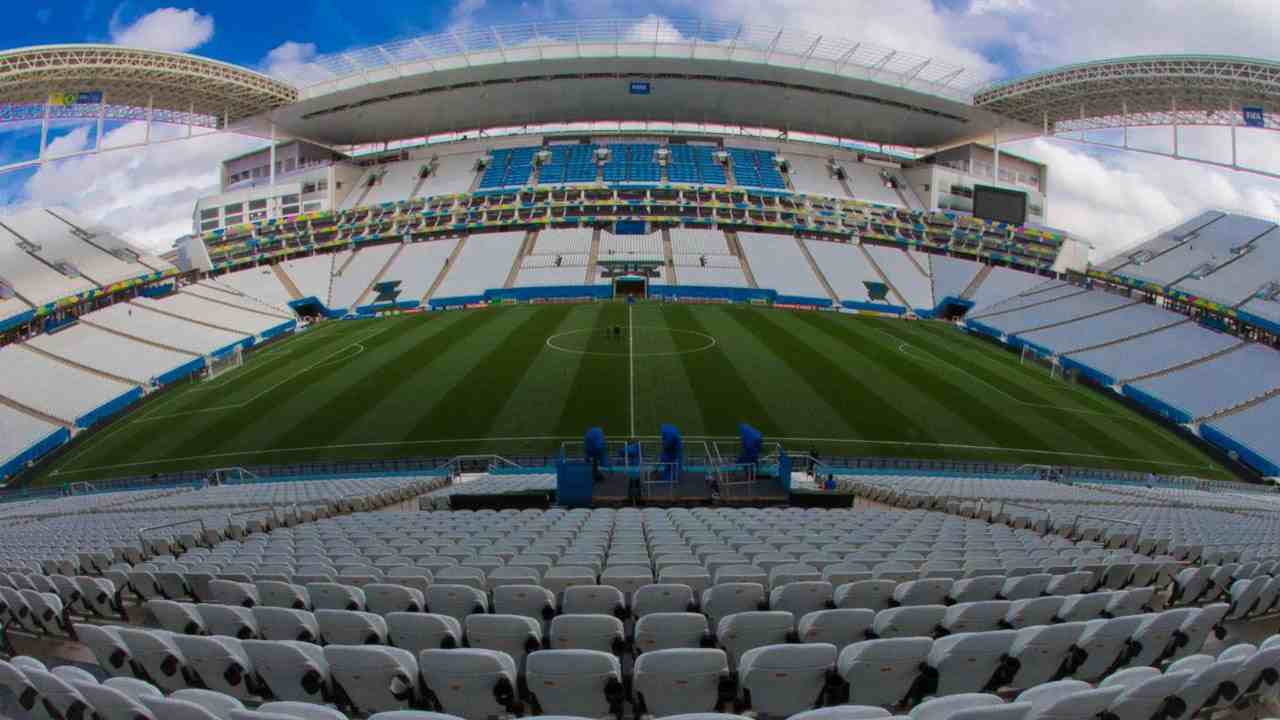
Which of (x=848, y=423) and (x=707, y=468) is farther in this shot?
(x=848, y=423)

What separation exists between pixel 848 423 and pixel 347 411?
76.4 feet

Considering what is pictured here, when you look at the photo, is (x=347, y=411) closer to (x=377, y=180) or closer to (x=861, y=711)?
(x=861, y=711)

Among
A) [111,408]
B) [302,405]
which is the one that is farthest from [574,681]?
[111,408]

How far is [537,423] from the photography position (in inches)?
1169

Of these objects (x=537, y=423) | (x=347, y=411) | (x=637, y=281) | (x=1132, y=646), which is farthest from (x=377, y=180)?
(x=1132, y=646)

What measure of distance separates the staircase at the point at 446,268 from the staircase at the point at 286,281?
36.6ft

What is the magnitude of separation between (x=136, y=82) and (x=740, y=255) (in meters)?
51.5

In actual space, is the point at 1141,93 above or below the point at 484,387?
above

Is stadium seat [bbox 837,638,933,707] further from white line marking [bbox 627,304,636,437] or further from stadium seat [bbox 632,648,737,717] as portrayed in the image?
white line marking [bbox 627,304,636,437]

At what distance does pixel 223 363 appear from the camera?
42.9m

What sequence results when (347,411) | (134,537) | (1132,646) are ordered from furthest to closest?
(347,411) → (134,537) → (1132,646)

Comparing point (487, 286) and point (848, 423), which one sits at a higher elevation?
point (487, 286)

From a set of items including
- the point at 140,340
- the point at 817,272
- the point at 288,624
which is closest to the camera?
the point at 288,624

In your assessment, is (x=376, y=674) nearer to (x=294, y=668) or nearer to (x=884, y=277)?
(x=294, y=668)
